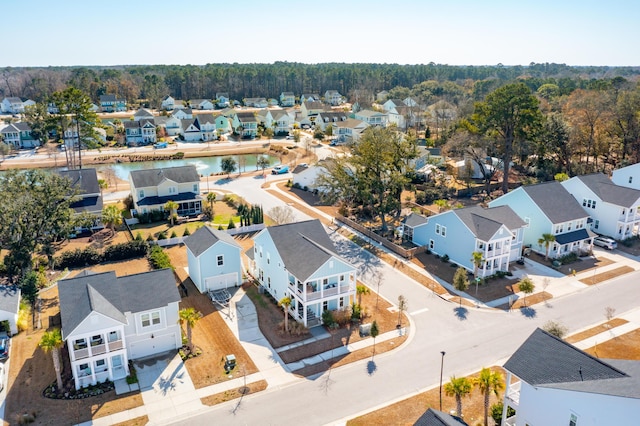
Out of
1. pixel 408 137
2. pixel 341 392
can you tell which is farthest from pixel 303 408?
pixel 408 137

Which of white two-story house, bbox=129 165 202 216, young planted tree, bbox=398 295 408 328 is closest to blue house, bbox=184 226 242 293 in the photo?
young planted tree, bbox=398 295 408 328

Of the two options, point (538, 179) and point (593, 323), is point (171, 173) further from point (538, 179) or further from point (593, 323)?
point (538, 179)

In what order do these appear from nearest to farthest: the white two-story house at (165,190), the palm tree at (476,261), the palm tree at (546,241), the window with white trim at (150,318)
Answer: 1. the window with white trim at (150,318)
2. the palm tree at (476,261)
3. the palm tree at (546,241)
4. the white two-story house at (165,190)

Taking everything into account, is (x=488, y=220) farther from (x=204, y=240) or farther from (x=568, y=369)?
(x=204, y=240)

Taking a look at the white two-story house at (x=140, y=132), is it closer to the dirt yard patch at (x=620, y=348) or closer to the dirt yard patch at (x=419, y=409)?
the dirt yard patch at (x=419, y=409)

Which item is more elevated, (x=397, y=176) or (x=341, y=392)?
(x=397, y=176)

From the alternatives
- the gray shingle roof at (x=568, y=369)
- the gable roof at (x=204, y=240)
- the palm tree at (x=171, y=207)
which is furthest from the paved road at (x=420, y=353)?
the palm tree at (x=171, y=207)
